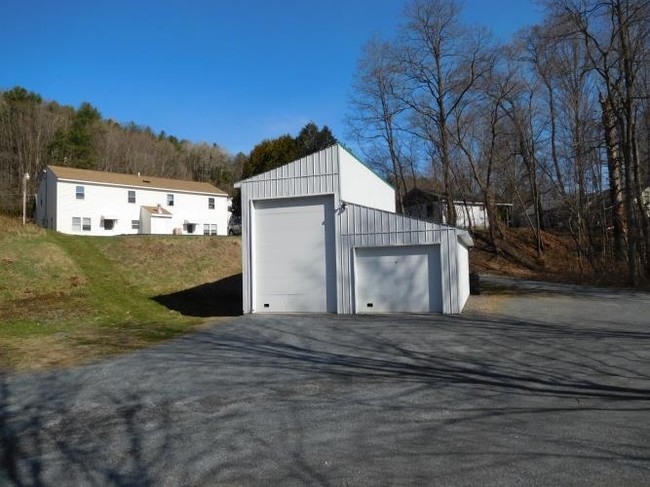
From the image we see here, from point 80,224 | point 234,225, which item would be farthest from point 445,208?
point 80,224

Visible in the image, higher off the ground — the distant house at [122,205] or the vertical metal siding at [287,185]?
the distant house at [122,205]

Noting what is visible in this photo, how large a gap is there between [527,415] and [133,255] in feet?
77.1

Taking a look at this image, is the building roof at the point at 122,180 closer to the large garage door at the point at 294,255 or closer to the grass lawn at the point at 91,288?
the grass lawn at the point at 91,288

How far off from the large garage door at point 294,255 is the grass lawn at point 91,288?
248 centimetres

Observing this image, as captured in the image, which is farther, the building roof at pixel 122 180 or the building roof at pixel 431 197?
the building roof at pixel 431 197

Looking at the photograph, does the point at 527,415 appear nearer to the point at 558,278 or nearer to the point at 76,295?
the point at 76,295

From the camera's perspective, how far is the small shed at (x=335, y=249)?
14188 millimetres

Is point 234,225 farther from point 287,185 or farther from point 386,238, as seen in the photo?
point 386,238

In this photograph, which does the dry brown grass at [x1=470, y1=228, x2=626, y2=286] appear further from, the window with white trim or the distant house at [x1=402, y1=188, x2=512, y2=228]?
the window with white trim

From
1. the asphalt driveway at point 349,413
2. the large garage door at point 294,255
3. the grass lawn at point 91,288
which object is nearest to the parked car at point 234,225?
the grass lawn at point 91,288

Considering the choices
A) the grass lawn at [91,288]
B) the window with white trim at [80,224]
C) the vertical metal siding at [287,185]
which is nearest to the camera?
the grass lawn at [91,288]

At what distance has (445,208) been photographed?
144 ft

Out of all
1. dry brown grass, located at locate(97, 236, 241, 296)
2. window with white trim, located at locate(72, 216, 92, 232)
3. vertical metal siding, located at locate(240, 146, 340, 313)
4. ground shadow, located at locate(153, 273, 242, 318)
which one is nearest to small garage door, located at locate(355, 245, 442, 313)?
vertical metal siding, located at locate(240, 146, 340, 313)

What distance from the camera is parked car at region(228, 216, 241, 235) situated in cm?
5031
